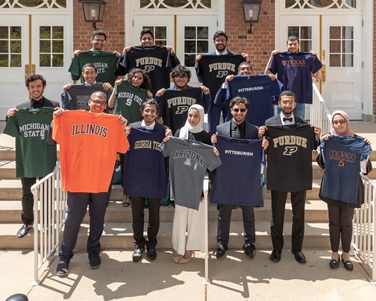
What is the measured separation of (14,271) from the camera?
4891 millimetres

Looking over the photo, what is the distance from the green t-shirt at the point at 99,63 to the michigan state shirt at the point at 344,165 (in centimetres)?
334

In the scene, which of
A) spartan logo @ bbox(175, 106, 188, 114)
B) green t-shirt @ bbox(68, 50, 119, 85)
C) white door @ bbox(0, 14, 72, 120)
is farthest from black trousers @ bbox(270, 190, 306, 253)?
white door @ bbox(0, 14, 72, 120)

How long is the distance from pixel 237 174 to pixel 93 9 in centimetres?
593

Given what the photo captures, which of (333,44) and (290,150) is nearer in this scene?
(290,150)

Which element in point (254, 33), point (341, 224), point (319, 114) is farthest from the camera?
point (254, 33)

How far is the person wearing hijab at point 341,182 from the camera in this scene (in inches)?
190

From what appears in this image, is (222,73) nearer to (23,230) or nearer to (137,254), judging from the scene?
(137,254)

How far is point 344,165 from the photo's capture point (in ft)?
16.0

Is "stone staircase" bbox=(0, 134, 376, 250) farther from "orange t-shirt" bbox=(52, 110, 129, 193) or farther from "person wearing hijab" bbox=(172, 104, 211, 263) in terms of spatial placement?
"orange t-shirt" bbox=(52, 110, 129, 193)

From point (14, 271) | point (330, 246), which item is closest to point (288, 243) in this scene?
point (330, 246)

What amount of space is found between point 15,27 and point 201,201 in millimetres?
7165

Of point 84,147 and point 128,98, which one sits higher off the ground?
point 128,98

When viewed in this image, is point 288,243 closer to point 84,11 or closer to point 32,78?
point 32,78

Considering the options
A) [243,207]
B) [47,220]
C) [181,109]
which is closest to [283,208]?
[243,207]
